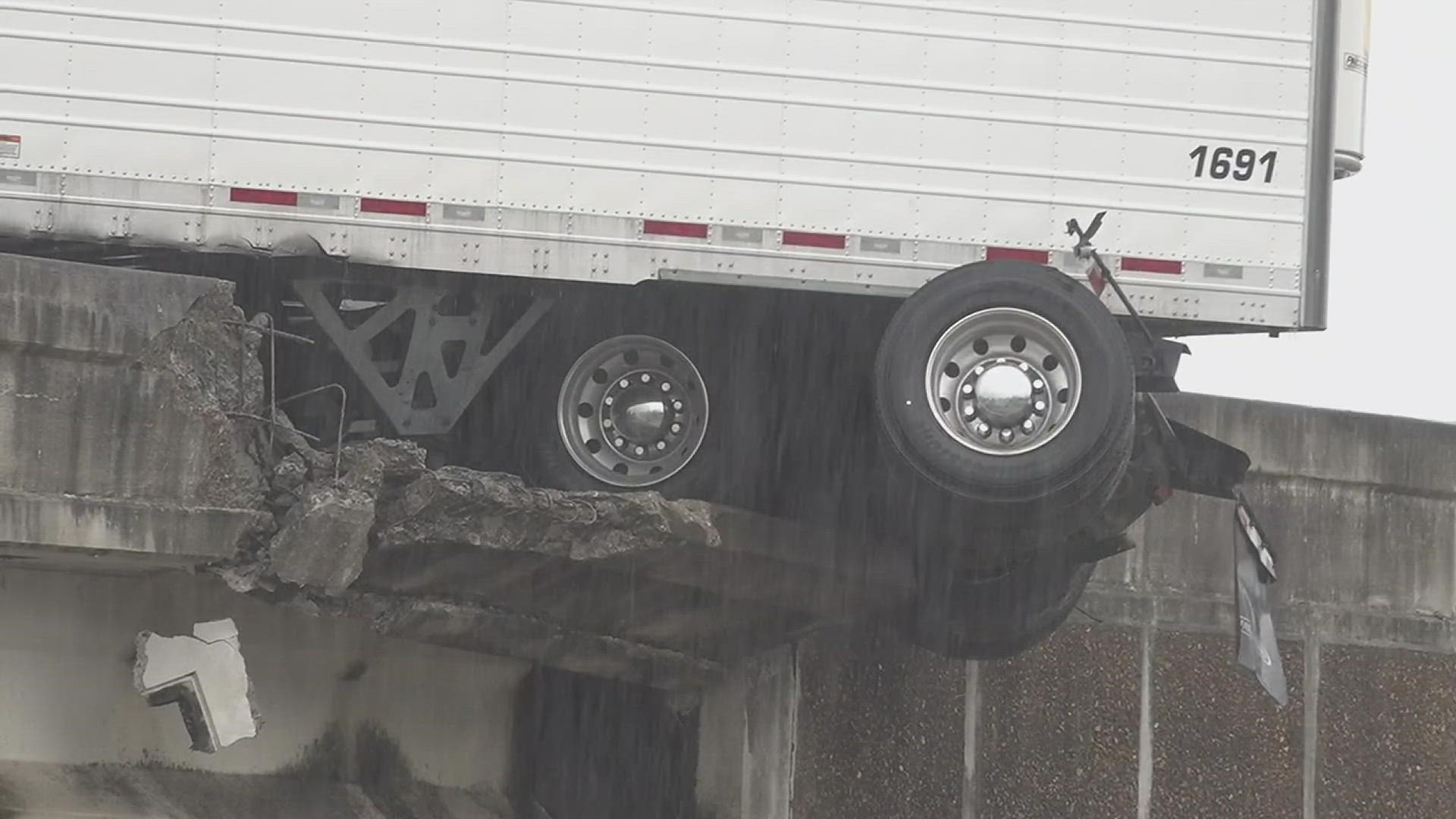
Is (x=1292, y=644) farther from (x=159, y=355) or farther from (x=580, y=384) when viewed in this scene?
(x=159, y=355)

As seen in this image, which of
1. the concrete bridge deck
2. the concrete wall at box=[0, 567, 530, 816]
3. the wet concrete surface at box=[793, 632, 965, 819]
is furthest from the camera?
the wet concrete surface at box=[793, 632, 965, 819]

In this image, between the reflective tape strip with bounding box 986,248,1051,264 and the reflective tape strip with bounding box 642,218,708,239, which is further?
the reflective tape strip with bounding box 986,248,1051,264

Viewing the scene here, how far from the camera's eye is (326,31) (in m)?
9.39

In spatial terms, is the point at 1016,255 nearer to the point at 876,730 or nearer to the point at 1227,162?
the point at 1227,162

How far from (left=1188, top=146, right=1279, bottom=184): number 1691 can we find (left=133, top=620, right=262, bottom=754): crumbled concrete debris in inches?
176

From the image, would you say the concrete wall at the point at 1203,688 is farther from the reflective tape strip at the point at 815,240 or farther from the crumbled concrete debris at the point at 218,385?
the crumbled concrete debris at the point at 218,385

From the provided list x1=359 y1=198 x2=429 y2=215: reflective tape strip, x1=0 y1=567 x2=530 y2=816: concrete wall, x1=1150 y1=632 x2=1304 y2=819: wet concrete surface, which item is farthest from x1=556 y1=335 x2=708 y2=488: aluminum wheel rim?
x1=1150 y1=632 x2=1304 y2=819: wet concrete surface

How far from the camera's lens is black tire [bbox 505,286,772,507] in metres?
9.74

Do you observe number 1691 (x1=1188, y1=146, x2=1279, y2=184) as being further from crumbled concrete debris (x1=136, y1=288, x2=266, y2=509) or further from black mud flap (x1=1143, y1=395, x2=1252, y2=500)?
crumbled concrete debris (x1=136, y1=288, x2=266, y2=509)

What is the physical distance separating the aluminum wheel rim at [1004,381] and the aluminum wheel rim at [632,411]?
1162 millimetres

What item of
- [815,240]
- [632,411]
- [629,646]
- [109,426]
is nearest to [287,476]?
[109,426]

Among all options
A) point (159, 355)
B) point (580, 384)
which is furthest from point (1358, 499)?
point (159, 355)

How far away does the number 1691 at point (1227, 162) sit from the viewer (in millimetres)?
9828

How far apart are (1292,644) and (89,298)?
24.1ft
